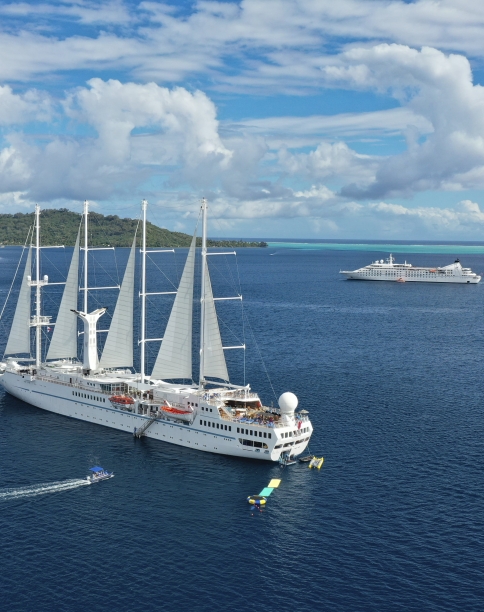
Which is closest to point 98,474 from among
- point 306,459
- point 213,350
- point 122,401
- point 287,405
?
point 122,401

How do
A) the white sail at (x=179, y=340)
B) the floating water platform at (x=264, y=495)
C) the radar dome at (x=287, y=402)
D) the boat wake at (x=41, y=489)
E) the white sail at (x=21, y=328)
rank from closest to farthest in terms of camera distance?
the floating water platform at (x=264, y=495)
the boat wake at (x=41, y=489)
the radar dome at (x=287, y=402)
the white sail at (x=179, y=340)
the white sail at (x=21, y=328)

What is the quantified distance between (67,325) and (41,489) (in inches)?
1258

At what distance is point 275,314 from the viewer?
16325 centimetres

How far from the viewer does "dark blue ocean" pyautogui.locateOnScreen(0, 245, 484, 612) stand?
45.7 m

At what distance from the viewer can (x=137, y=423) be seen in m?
75.6

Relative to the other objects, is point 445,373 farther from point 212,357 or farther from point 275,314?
point 275,314

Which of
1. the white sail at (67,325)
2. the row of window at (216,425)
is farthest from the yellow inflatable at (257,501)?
the white sail at (67,325)

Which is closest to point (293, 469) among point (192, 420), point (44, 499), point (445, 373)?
point (192, 420)

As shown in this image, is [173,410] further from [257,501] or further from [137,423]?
[257,501]

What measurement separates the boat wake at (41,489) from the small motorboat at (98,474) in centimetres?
64

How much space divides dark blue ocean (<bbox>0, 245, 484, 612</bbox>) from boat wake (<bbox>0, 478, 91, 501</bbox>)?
0.21 meters

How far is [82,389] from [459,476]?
43.2 metres

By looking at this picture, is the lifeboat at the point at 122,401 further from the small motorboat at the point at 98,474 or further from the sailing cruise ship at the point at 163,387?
the small motorboat at the point at 98,474

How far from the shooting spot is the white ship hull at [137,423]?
223 feet
